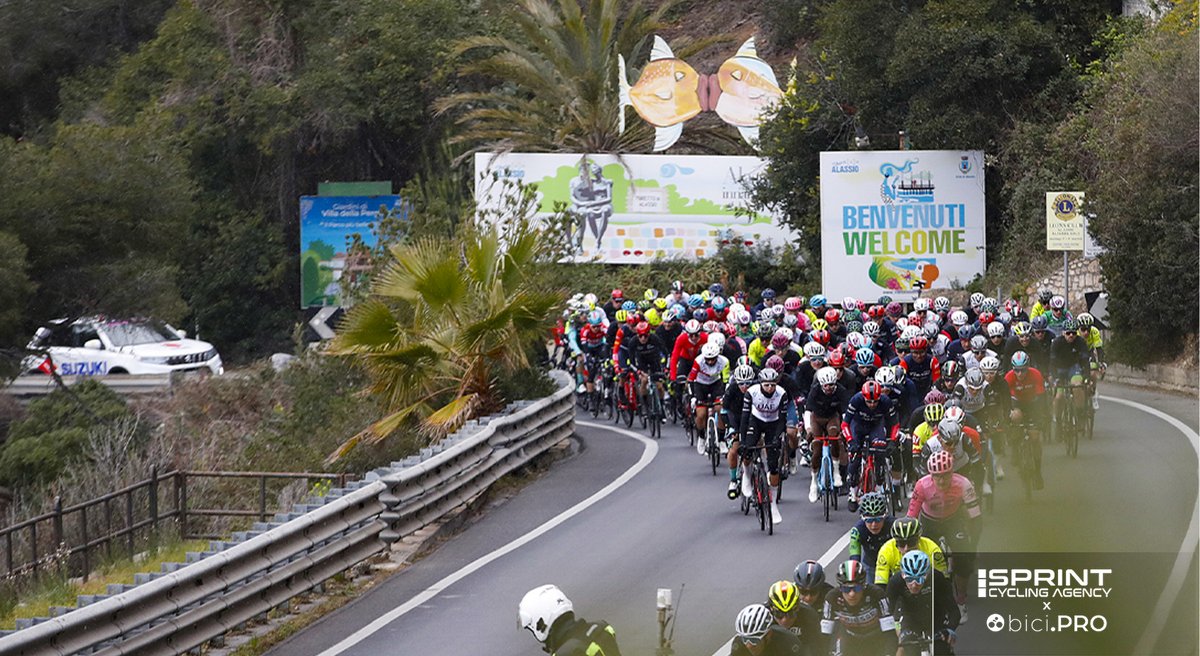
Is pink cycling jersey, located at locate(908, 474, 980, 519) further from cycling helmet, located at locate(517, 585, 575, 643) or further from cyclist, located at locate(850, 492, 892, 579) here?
cycling helmet, located at locate(517, 585, 575, 643)

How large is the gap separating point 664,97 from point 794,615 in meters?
38.5

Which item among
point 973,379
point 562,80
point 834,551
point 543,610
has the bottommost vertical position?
point 834,551

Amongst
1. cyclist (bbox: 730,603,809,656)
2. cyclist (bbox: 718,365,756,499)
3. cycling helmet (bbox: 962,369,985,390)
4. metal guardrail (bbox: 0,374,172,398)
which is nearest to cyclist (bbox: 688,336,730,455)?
cyclist (bbox: 718,365,756,499)

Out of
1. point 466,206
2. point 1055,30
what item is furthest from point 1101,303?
point 466,206

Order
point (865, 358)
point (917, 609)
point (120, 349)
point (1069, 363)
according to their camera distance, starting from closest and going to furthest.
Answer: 1. point (917, 609)
2. point (865, 358)
3. point (1069, 363)
4. point (120, 349)

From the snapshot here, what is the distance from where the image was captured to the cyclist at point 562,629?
329 inches

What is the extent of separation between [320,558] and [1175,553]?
752 centimetres

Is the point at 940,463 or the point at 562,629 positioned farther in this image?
the point at 940,463

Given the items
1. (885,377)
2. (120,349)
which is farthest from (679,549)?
(120,349)

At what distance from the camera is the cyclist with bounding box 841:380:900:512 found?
17.7 m

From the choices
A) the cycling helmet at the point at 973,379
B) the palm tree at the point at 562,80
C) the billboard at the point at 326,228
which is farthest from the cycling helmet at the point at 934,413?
the billboard at the point at 326,228

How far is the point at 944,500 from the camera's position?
12906 mm

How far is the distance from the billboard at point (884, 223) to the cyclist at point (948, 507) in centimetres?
2641

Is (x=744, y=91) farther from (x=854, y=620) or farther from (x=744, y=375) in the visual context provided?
(x=854, y=620)
